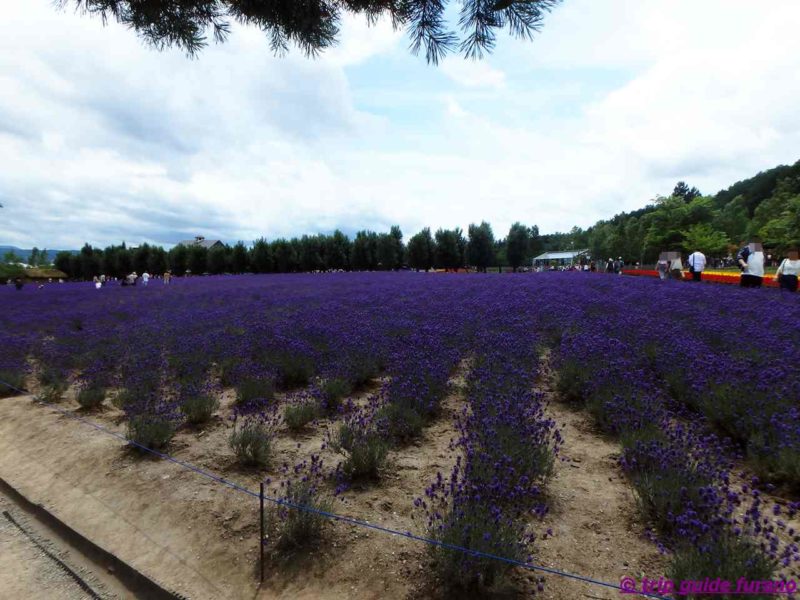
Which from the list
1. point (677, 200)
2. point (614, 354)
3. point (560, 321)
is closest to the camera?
point (614, 354)

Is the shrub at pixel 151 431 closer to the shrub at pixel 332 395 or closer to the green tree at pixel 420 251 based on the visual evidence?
the shrub at pixel 332 395

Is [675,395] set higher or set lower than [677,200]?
lower

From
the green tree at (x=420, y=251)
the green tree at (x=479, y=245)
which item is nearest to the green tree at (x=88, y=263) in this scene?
the green tree at (x=420, y=251)

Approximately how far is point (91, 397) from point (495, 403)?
5.26 metres

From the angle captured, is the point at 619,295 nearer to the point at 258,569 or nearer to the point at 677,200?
the point at 258,569

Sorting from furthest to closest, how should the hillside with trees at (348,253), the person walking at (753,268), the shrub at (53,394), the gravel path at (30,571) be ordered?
the hillside with trees at (348,253) → the person walking at (753,268) → the shrub at (53,394) → the gravel path at (30,571)

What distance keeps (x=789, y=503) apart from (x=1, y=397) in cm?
962

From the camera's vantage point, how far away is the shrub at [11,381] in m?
6.76

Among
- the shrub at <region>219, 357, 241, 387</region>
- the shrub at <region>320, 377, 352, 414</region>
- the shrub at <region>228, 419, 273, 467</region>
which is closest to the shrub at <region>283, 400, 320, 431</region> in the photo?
the shrub at <region>320, 377, 352, 414</region>

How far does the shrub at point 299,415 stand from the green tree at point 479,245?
65.2m

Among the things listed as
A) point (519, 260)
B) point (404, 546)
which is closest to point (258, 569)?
point (404, 546)

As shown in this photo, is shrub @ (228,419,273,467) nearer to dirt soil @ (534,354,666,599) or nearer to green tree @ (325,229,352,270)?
dirt soil @ (534,354,666,599)

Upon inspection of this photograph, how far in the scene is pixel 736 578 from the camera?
180 centimetres

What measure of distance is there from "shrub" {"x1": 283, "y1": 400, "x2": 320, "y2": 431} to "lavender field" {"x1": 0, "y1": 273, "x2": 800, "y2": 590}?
2 centimetres
